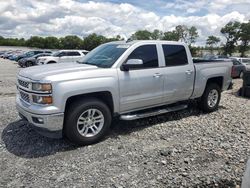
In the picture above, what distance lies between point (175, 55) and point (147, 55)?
889 millimetres

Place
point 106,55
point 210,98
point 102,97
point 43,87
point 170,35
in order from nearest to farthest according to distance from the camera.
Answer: point 43,87 < point 102,97 < point 106,55 < point 210,98 < point 170,35

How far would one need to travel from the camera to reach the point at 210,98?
7.24 metres

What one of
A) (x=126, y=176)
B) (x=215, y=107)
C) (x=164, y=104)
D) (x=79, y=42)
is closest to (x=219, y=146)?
(x=164, y=104)

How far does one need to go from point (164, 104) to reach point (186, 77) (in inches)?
34.0

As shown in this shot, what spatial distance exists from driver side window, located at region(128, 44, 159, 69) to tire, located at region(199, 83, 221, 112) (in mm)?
2051

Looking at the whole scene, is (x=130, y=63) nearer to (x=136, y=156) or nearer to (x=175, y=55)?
(x=175, y=55)

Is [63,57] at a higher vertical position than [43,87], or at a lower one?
lower

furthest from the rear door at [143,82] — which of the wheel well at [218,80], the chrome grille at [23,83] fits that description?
the wheel well at [218,80]

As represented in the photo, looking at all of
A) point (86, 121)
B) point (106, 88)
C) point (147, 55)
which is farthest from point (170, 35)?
point (86, 121)

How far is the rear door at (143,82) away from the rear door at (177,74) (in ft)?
0.78

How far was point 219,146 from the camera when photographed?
493 cm

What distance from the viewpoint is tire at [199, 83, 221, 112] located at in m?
7.04

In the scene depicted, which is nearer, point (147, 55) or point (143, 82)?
point (143, 82)

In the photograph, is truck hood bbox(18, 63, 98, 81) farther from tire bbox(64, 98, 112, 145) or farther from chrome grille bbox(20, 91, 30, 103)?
tire bbox(64, 98, 112, 145)
